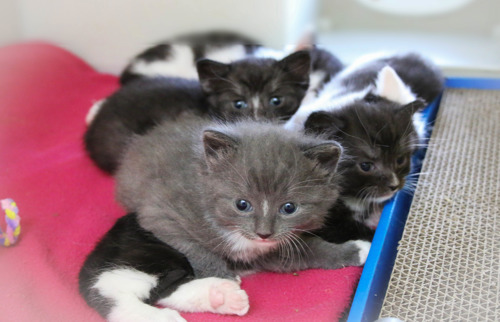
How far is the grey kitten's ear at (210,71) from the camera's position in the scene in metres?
2.47

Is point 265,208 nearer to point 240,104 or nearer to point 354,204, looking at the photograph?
point 354,204

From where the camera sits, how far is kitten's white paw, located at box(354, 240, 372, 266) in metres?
2.02

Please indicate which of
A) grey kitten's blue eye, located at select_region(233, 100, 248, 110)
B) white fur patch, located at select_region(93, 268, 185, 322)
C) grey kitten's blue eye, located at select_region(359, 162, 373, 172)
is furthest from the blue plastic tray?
grey kitten's blue eye, located at select_region(233, 100, 248, 110)

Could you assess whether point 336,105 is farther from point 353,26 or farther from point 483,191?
point 353,26

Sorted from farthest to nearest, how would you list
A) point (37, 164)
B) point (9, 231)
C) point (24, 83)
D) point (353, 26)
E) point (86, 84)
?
point (353, 26) → point (86, 84) → point (24, 83) → point (37, 164) → point (9, 231)

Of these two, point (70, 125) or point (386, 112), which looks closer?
point (386, 112)

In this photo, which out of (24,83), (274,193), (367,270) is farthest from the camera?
(24,83)

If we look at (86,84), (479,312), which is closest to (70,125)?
(86,84)

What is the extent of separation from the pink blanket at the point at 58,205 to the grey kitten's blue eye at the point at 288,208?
1.24ft

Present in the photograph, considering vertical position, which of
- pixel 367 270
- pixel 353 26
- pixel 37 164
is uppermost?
pixel 353 26

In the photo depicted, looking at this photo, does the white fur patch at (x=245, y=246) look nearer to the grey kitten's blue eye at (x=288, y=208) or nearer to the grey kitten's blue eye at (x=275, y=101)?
the grey kitten's blue eye at (x=288, y=208)

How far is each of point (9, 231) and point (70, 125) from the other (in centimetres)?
114

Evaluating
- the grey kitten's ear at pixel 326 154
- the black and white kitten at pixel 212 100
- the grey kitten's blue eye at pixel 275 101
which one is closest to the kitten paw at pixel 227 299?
the grey kitten's ear at pixel 326 154

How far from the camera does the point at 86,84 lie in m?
3.33
